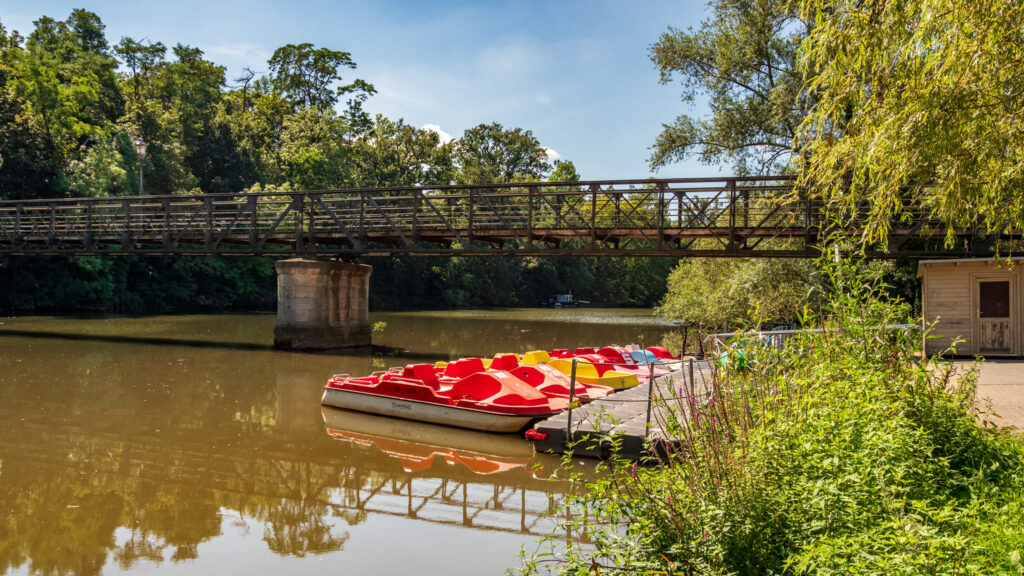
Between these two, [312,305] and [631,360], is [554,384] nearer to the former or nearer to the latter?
[631,360]

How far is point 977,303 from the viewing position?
17.2m

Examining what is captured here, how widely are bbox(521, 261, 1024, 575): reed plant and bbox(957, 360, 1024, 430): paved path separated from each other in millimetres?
1872

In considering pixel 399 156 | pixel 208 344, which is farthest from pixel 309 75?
pixel 208 344

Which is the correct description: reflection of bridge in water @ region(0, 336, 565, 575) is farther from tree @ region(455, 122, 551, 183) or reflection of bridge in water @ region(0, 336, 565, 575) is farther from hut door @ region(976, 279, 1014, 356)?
tree @ region(455, 122, 551, 183)

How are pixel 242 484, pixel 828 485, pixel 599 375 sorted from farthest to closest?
pixel 599 375
pixel 242 484
pixel 828 485

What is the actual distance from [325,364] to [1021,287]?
59.3 feet

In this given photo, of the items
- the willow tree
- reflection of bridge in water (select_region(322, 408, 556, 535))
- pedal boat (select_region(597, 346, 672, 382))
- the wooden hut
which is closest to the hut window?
the wooden hut

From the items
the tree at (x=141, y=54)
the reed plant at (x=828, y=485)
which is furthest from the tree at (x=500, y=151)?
the reed plant at (x=828, y=485)

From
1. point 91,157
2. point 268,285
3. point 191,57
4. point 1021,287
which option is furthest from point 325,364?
point 191,57

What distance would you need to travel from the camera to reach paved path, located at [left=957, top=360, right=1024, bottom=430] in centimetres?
934

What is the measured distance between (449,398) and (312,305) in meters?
14.5

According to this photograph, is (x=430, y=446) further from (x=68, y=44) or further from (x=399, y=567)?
(x=68, y=44)

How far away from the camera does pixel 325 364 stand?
2206 cm

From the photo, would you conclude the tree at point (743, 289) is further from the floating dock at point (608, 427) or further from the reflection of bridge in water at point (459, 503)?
the reflection of bridge in water at point (459, 503)
